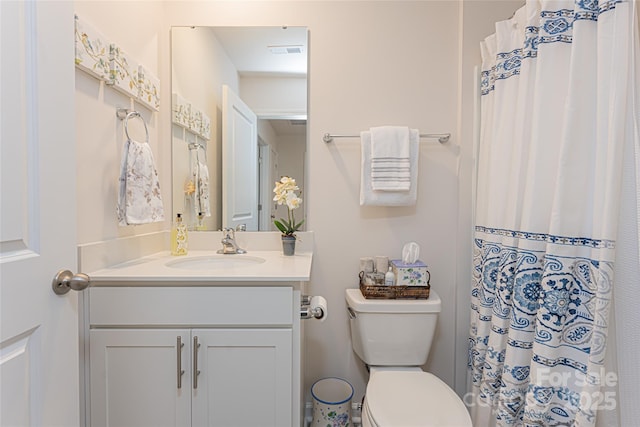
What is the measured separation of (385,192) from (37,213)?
4.25ft

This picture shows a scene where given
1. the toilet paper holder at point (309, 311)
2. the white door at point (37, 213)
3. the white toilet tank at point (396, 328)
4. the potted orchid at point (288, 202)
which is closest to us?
the white door at point (37, 213)

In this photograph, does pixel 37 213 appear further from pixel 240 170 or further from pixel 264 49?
pixel 264 49

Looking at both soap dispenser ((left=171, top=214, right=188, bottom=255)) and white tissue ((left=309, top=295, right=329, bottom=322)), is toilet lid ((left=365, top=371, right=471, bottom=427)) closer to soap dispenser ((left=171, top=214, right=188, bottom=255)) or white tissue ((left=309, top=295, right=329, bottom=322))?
white tissue ((left=309, top=295, right=329, bottom=322))

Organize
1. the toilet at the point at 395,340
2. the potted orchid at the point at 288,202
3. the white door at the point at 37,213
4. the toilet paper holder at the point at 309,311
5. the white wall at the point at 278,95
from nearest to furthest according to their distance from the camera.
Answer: the white door at the point at 37,213 → the toilet paper holder at the point at 309,311 → the toilet at the point at 395,340 → the potted orchid at the point at 288,202 → the white wall at the point at 278,95

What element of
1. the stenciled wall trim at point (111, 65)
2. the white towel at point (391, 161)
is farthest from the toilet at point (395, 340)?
the stenciled wall trim at point (111, 65)

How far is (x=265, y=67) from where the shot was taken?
1.70m

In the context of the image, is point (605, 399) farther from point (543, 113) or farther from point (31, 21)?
point (31, 21)

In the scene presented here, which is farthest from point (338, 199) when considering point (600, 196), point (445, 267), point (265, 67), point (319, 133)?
point (600, 196)

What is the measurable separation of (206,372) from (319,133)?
1.17 metres

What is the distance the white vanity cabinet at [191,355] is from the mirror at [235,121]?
65 centimetres

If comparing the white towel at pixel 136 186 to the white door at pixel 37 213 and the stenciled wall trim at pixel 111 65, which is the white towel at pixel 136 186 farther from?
the white door at pixel 37 213

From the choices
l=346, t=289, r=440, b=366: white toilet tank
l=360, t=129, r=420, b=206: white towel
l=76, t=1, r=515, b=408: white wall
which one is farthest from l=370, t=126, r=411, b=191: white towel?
l=346, t=289, r=440, b=366: white toilet tank

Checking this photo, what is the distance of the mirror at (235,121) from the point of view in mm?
1685

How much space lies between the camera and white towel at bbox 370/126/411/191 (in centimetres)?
160
